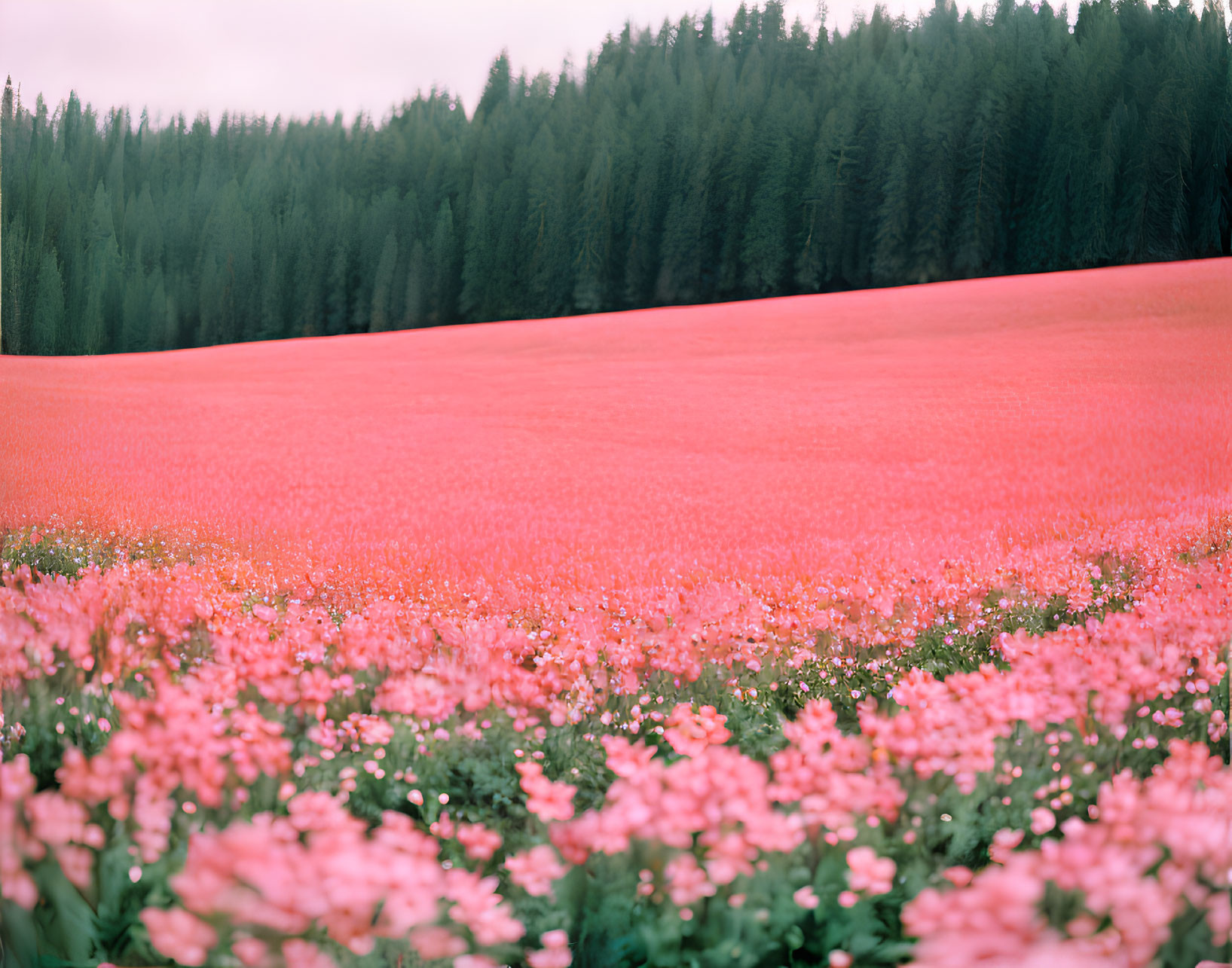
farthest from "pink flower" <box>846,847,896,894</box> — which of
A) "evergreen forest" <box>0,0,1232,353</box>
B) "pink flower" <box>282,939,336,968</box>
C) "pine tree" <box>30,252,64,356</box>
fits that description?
"pine tree" <box>30,252,64,356</box>

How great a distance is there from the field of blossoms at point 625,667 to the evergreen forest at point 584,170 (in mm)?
529

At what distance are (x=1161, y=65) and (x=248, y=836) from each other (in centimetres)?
522

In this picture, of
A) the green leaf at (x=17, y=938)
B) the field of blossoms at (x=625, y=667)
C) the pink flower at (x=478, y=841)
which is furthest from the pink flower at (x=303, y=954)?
the green leaf at (x=17, y=938)

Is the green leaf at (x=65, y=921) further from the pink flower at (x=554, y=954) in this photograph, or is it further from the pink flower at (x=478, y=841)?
the pink flower at (x=554, y=954)

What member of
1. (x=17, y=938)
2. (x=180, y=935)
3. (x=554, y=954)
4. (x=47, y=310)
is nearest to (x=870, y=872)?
(x=554, y=954)

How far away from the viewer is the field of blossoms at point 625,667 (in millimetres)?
1748

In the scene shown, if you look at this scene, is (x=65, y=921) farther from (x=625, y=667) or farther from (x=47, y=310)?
(x=47, y=310)

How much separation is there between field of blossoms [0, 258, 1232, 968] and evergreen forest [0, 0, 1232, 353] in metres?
0.53

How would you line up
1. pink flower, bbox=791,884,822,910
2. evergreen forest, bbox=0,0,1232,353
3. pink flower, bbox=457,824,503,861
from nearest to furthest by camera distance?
pink flower, bbox=791,884,822,910 → pink flower, bbox=457,824,503,861 → evergreen forest, bbox=0,0,1232,353

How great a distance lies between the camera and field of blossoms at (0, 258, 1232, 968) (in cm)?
175

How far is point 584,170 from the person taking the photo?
3830mm

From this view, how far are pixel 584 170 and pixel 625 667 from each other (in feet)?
8.58

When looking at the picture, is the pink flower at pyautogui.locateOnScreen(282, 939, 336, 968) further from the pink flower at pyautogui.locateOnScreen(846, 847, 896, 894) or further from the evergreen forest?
the evergreen forest

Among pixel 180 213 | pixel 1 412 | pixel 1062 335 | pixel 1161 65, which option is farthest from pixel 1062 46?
pixel 1 412
